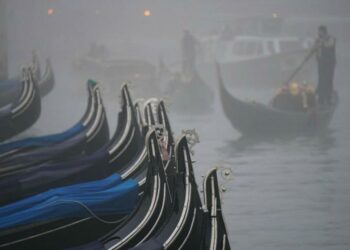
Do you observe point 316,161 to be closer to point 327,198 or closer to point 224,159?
point 224,159

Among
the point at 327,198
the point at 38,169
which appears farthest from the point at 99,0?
the point at 38,169

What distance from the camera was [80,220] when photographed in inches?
169

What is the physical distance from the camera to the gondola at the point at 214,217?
385cm

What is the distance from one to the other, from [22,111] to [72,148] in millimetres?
1734

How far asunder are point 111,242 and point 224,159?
28.2ft

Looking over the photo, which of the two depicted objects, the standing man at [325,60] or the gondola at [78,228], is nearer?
the gondola at [78,228]

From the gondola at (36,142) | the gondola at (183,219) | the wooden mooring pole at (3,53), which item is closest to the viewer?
the gondola at (183,219)

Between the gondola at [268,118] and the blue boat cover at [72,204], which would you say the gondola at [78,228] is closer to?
the blue boat cover at [72,204]

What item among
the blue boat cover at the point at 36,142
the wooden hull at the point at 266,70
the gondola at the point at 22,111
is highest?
the wooden hull at the point at 266,70

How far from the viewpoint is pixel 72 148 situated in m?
6.11

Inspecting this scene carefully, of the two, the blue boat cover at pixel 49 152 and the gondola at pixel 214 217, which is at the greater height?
the blue boat cover at pixel 49 152

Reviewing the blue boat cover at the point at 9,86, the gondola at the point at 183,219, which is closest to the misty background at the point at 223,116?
the gondola at the point at 183,219

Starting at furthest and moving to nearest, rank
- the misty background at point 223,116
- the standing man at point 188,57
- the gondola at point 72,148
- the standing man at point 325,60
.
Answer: the standing man at point 188,57 < the standing man at point 325,60 < the misty background at point 223,116 < the gondola at point 72,148

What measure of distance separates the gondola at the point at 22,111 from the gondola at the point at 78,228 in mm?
3301
